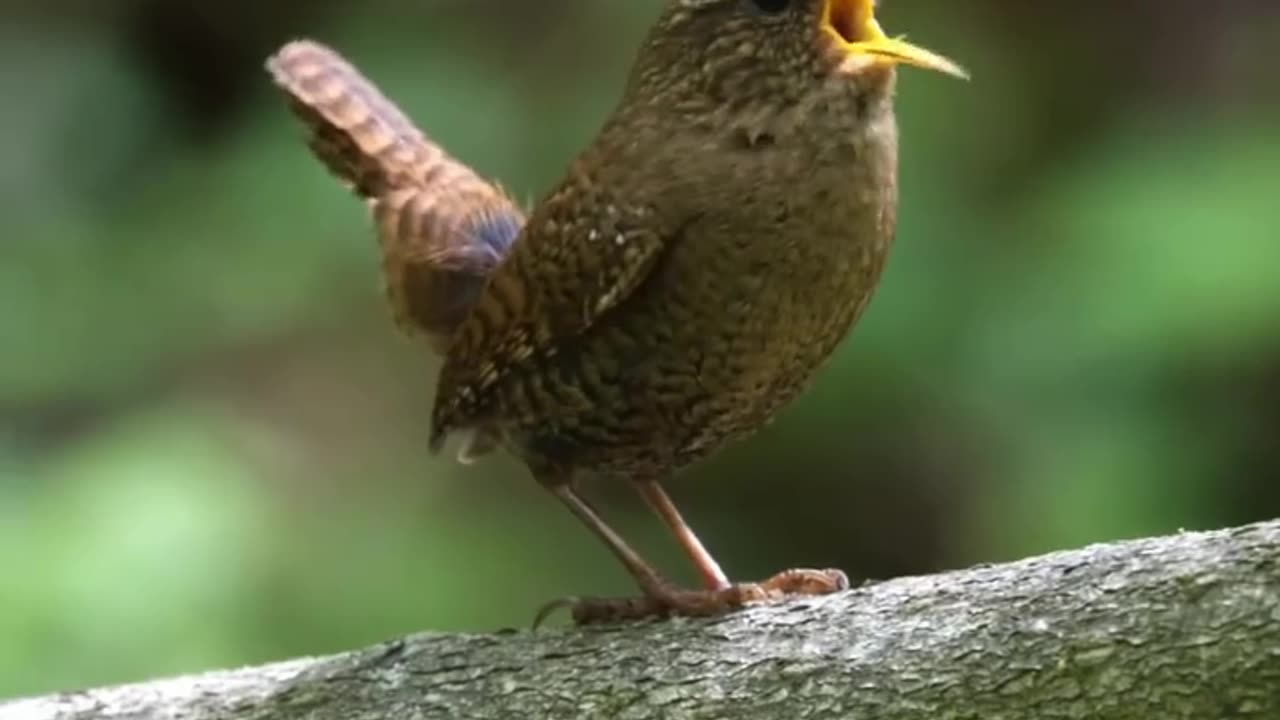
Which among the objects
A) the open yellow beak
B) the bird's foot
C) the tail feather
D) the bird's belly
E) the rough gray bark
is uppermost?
the tail feather

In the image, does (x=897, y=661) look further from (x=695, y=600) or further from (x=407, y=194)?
(x=407, y=194)

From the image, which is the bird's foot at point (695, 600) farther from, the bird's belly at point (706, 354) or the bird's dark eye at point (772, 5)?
the bird's dark eye at point (772, 5)

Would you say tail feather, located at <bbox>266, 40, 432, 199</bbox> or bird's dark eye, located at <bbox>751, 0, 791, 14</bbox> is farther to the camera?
tail feather, located at <bbox>266, 40, 432, 199</bbox>

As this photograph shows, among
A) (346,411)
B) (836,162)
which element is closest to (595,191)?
(836,162)

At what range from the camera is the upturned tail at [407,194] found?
2.70m

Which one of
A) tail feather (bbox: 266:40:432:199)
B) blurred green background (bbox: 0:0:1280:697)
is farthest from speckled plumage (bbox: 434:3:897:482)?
blurred green background (bbox: 0:0:1280:697)

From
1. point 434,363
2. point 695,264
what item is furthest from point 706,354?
point 434,363

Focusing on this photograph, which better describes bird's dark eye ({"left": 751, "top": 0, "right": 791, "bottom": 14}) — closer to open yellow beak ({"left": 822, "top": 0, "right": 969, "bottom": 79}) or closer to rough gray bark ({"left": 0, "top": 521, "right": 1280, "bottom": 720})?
open yellow beak ({"left": 822, "top": 0, "right": 969, "bottom": 79})

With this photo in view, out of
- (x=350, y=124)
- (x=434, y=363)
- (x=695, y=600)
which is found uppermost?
(x=434, y=363)

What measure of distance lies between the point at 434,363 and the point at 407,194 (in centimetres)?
171

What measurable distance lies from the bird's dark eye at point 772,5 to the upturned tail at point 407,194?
1.84ft

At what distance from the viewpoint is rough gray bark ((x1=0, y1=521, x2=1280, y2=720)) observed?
179 centimetres

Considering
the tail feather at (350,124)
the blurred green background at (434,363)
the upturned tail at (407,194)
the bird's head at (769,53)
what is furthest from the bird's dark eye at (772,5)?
the blurred green background at (434,363)

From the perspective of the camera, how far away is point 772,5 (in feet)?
7.33
